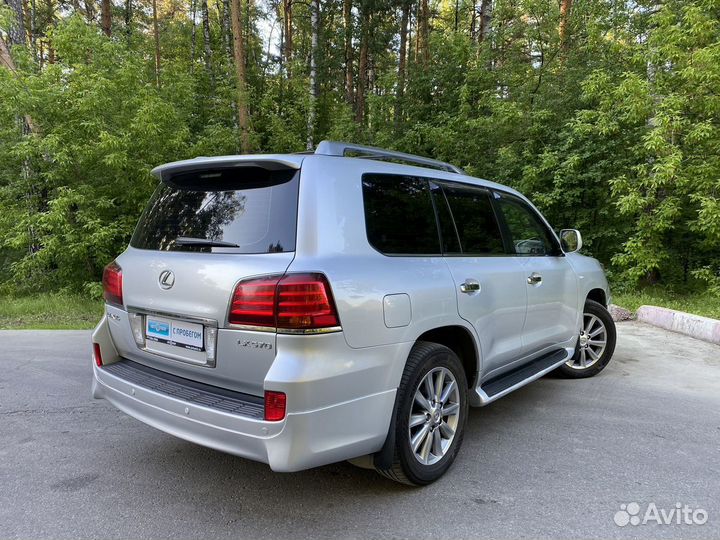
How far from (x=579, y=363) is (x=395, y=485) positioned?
2939 millimetres

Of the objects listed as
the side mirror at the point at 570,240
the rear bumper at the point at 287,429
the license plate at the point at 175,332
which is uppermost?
the side mirror at the point at 570,240

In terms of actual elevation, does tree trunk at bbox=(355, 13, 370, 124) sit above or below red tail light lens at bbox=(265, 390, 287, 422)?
above

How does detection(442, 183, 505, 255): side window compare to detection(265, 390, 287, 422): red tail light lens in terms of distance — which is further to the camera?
detection(442, 183, 505, 255): side window

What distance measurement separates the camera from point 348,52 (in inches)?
779

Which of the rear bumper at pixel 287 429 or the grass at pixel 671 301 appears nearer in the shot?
the rear bumper at pixel 287 429

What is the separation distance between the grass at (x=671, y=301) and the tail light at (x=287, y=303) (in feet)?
24.6

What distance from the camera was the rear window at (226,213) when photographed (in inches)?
94.3

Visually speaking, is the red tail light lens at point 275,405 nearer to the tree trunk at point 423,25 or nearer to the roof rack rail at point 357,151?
the roof rack rail at point 357,151

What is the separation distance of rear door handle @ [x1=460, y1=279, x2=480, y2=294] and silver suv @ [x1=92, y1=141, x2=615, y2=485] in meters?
0.02

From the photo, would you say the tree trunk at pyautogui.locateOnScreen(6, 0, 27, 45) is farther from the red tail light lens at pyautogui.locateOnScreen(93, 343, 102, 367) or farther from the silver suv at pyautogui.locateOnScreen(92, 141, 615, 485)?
the silver suv at pyautogui.locateOnScreen(92, 141, 615, 485)

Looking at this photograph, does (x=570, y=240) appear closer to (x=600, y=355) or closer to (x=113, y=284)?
(x=600, y=355)

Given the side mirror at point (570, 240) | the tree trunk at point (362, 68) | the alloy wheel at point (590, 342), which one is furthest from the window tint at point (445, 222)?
the tree trunk at point (362, 68)

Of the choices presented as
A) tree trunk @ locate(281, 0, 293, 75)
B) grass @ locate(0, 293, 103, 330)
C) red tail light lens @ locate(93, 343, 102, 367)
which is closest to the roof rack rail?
red tail light lens @ locate(93, 343, 102, 367)

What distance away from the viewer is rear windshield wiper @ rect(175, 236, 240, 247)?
250cm
